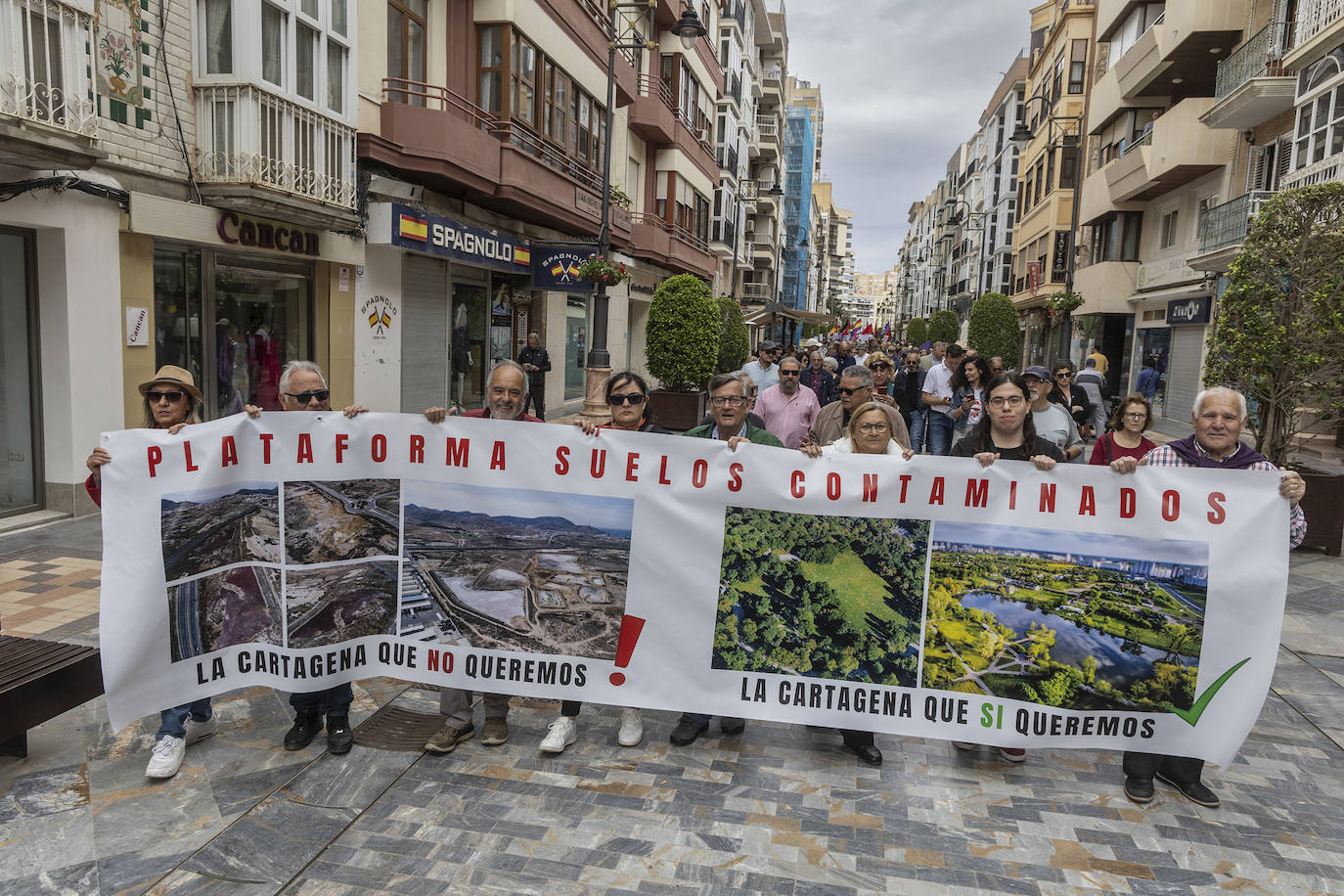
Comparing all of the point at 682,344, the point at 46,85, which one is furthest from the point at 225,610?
the point at 682,344

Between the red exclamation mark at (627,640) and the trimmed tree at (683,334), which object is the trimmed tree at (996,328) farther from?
the red exclamation mark at (627,640)

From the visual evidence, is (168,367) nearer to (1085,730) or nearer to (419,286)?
(1085,730)

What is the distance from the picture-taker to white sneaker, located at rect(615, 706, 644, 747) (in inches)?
176

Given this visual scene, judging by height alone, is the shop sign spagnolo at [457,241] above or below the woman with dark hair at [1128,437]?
above

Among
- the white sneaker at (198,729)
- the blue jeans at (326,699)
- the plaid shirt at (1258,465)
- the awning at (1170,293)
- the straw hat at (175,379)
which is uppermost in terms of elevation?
the awning at (1170,293)

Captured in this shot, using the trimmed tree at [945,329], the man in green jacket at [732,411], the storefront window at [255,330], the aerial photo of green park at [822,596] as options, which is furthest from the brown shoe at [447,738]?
the trimmed tree at [945,329]

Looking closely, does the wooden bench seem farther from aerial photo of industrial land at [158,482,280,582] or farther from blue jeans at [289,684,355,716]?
blue jeans at [289,684,355,716]

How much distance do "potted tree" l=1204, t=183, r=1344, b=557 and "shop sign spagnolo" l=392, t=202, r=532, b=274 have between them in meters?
10.6

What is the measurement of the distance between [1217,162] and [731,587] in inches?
969

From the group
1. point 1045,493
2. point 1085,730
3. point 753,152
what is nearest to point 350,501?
point 1045,493

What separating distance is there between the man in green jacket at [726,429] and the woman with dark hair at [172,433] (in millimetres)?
2243

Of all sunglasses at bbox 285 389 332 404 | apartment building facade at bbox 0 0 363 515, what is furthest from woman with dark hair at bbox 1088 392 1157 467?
apartment building facade at bbox 0 0 363 515

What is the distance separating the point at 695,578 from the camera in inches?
171

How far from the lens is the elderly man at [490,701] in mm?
4375
